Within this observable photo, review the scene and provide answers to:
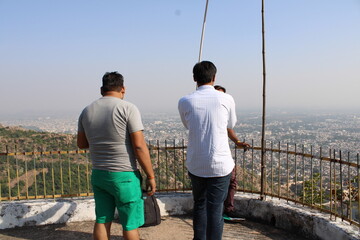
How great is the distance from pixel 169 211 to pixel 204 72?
115 inches

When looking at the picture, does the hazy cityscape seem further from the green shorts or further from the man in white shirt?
the green shorts

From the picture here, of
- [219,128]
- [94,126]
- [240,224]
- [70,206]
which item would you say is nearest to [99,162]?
[94,126]

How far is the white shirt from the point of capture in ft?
9.15

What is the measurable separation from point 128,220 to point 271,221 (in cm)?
260

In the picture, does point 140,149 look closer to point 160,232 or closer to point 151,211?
point 151,211

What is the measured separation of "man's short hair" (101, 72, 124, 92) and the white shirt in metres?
0.65

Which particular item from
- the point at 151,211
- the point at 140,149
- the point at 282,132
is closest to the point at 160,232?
the point at 151,211

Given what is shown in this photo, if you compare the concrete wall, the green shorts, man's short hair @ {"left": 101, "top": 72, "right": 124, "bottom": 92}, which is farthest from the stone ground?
man's short hair @ {"left": 101, "top": 72, "right": 124, "bottom": 92}

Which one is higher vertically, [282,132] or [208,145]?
[208,145]

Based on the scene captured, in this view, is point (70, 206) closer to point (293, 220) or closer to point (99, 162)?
point (99, 162)

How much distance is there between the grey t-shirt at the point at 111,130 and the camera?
279 centimetres

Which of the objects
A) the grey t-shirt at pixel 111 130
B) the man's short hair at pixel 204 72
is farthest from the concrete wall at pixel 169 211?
the man's short hair at pixel 204 72

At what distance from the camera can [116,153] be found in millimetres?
2832

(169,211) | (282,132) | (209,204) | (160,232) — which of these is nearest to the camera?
(209,204)
